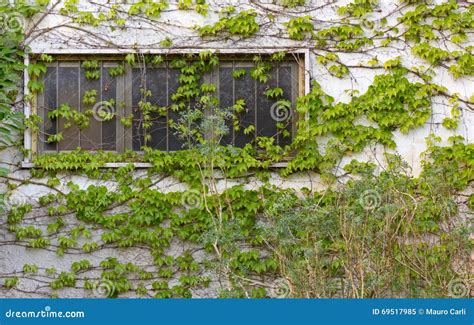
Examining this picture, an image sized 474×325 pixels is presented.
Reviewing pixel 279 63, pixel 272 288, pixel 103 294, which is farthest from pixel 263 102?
pixel 103 294

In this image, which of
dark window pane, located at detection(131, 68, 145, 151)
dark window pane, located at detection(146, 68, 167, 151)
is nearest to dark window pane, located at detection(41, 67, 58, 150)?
dark window pane, located at detection(131, 68, 145, 151)

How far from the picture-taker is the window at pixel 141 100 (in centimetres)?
803

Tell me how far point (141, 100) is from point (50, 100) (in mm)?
887

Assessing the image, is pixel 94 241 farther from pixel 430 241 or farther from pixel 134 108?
pixel 430 241

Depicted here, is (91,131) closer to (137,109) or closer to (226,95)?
(137,109)

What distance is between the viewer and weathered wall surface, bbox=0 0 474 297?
7891mm

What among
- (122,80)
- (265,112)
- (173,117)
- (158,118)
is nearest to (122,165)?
(158,118)

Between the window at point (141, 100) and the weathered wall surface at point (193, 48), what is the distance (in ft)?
0.54

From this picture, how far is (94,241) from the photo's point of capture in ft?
25.8

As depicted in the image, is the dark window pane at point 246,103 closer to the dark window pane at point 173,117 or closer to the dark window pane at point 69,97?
the dark window pane at point 173,117

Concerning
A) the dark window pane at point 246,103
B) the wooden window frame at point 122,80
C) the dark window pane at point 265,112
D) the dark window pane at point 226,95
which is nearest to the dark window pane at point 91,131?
the wooden window frame at point 122,80

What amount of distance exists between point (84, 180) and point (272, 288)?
205 centimetres

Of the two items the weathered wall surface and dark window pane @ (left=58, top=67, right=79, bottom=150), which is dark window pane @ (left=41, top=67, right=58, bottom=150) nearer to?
dark window pane @ (left=58, top=67, right=79, bottom=150)

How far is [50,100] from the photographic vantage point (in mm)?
8078
